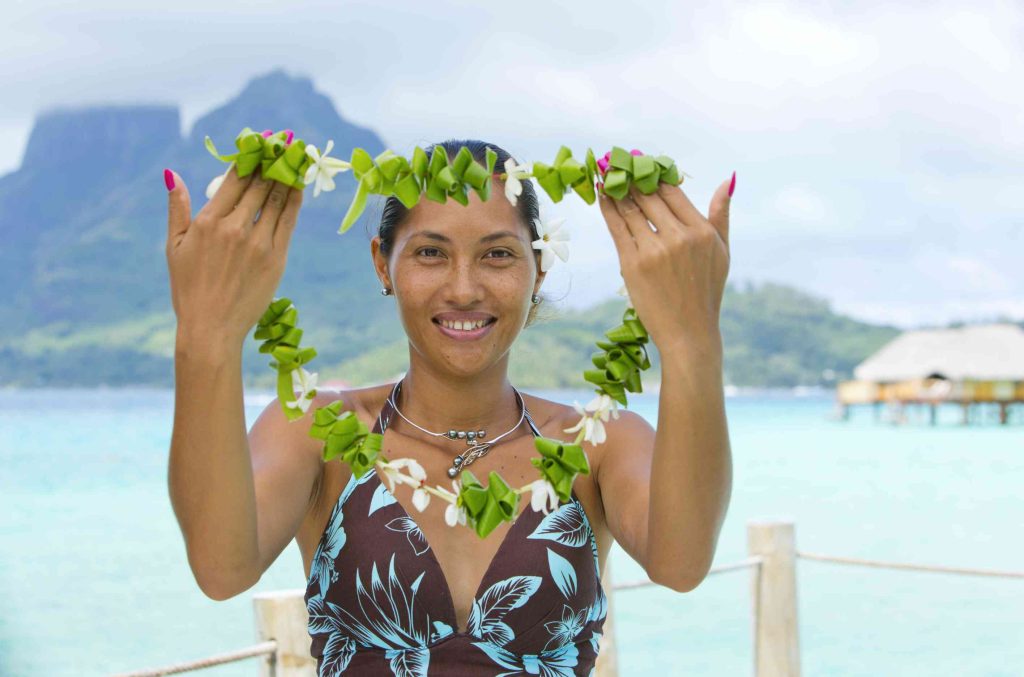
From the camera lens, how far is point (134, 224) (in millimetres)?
97125

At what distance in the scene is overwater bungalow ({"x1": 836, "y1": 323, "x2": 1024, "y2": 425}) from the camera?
4900 cm

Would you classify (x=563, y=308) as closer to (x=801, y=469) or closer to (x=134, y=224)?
(x=801, y=469)

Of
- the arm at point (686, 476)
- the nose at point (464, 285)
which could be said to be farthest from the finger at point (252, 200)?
the arm at point (686, 476)

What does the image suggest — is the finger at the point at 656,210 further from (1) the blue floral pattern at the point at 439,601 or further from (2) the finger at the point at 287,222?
(1) the blue floral pattern at the point at 439,601

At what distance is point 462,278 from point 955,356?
5069cm

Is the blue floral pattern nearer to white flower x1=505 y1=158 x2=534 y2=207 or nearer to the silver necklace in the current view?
the silver necklace

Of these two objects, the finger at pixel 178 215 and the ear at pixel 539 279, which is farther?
the ear at pixel 539 279

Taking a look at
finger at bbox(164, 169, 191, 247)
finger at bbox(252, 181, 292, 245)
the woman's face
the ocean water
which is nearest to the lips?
the woman's face

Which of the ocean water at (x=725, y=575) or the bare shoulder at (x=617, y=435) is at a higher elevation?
the bare shoulder at (x=617, y=435)

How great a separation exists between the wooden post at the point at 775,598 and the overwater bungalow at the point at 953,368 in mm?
45954

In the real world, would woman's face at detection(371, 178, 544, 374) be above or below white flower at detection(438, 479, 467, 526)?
above

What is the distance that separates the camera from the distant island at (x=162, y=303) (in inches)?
2904

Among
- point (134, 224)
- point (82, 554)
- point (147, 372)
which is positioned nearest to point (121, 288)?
point (147, 372)

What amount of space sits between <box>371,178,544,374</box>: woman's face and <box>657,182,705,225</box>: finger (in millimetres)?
457
